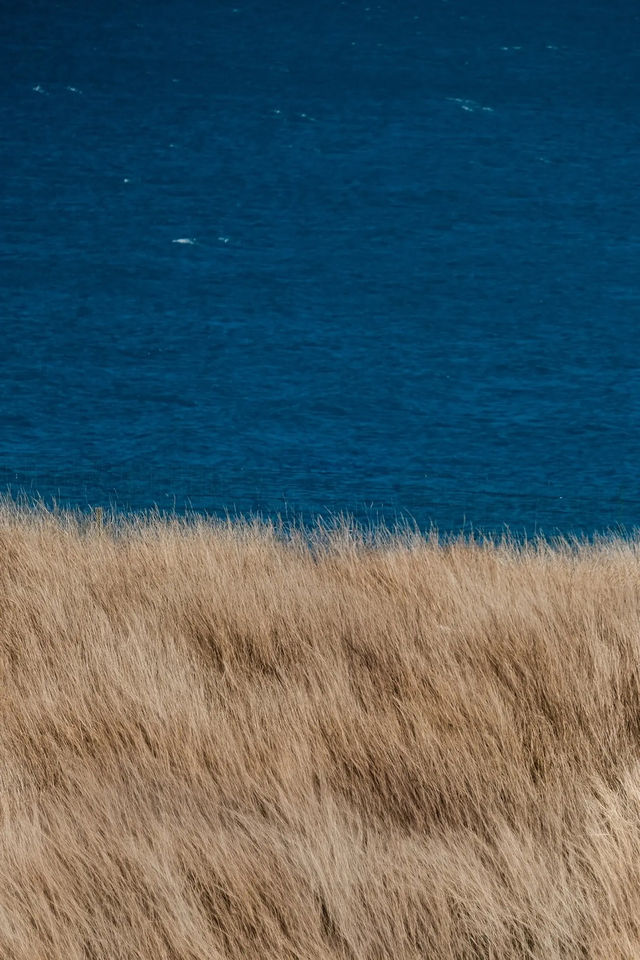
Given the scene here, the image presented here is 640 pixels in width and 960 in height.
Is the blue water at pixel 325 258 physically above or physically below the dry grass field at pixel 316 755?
above

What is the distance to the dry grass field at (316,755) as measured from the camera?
2.48 meters

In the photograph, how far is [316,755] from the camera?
329 centimetres

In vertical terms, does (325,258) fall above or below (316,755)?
above

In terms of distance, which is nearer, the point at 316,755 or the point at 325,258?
the point at 316,755

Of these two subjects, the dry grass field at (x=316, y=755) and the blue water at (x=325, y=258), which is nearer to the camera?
the dry grass field at (x=316, y=755)

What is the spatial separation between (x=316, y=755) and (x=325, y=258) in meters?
18.2

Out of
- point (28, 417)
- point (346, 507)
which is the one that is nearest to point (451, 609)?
point (346, 507)

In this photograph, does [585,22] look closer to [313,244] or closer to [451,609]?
[313,244]

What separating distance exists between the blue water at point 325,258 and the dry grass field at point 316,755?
4.08 meters

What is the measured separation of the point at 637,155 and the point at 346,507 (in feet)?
54.2

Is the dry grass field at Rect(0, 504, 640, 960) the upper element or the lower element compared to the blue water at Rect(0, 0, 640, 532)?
lower

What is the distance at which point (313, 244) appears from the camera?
21375 mm

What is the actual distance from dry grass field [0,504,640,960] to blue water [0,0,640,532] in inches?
161

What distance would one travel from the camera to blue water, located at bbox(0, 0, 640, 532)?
12148 mm
